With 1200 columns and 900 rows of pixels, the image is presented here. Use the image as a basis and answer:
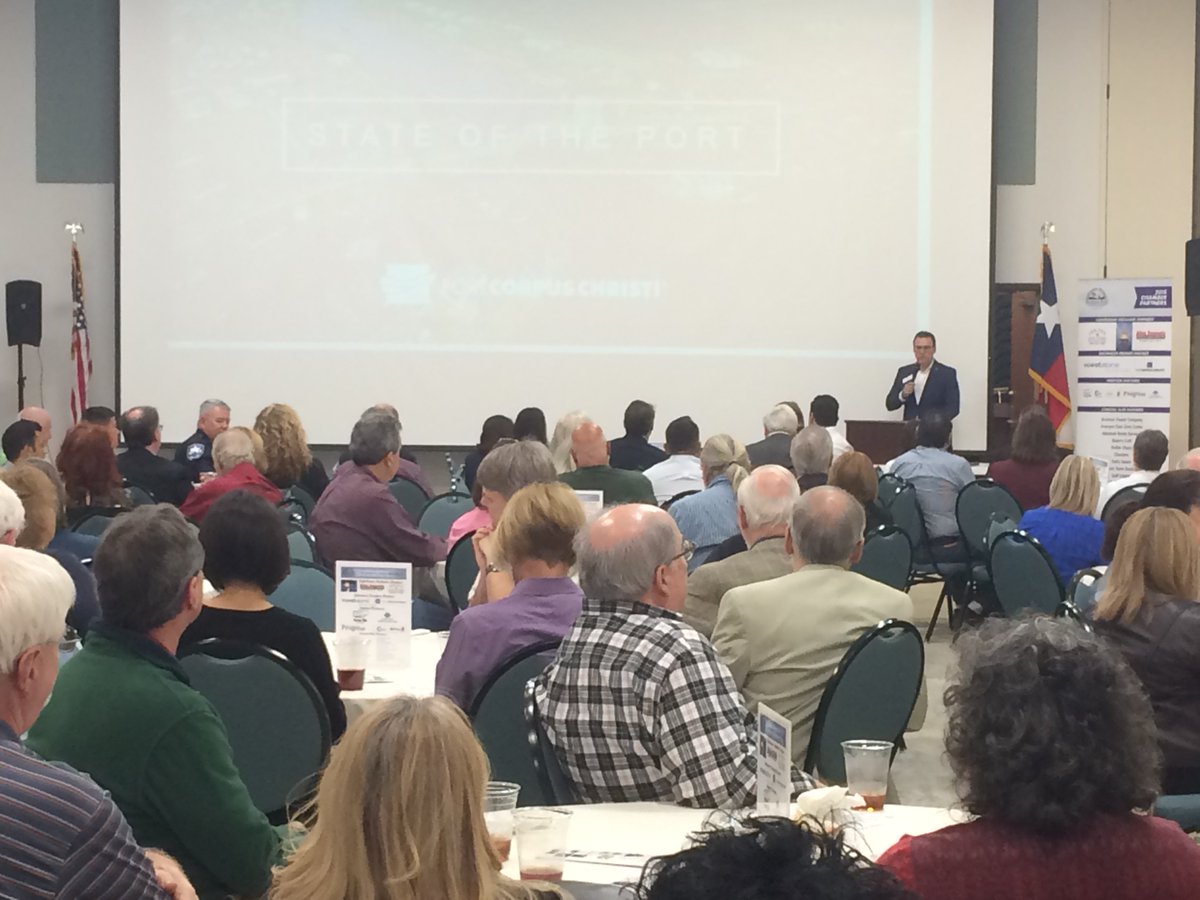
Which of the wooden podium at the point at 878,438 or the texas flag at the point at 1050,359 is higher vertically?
the texas flag at the point at 1050,359

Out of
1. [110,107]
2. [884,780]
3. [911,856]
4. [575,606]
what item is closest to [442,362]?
[110,107]

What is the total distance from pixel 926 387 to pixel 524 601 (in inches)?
317

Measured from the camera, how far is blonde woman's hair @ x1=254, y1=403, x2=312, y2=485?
7520 mm

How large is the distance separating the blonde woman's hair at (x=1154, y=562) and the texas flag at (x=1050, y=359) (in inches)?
326

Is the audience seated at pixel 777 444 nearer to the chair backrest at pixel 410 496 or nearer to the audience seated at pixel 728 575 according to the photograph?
the chair backrest at pixel 410 496

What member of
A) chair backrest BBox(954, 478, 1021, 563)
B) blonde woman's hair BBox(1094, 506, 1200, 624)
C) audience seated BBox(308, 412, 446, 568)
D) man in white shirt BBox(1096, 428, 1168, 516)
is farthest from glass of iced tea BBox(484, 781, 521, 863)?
chair backrest BBox(954, 478, 1021, 563)

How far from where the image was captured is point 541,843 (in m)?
2.46

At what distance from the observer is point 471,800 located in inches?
67.2

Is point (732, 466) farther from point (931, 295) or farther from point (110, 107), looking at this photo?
point (110, 107)

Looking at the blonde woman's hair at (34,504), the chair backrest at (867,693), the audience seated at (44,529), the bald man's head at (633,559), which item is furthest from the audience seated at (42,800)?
the blonde woman's hair at (34,504)

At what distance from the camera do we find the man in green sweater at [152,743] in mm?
2678

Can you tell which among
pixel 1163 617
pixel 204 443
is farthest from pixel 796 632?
pixel 204 443

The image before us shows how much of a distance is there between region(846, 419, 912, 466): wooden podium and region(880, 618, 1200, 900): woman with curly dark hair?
879 cm

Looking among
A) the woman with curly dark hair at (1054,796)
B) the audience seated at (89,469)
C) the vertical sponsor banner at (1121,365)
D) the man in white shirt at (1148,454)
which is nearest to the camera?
the woman with curly dark hair at (1054,796)
